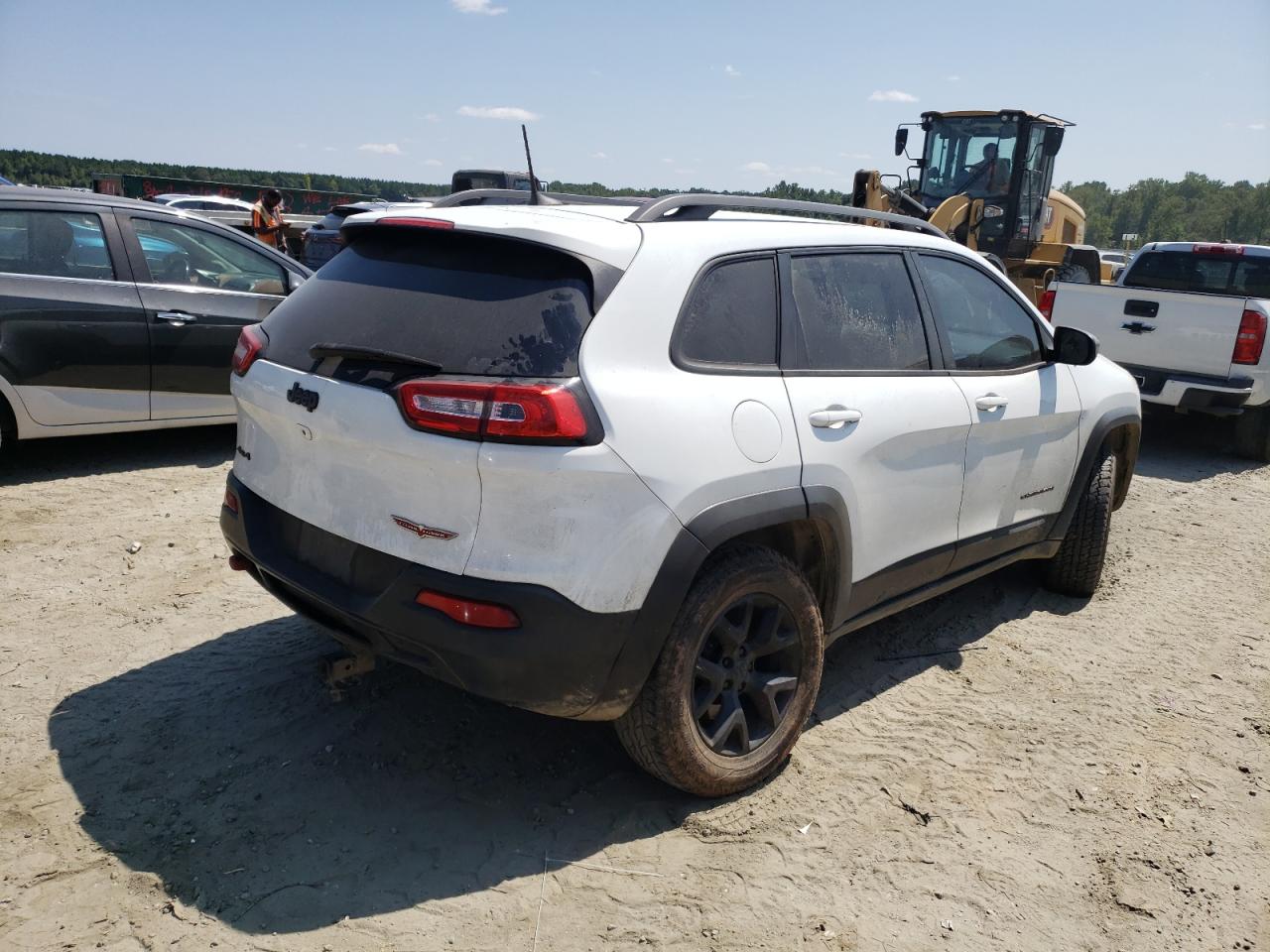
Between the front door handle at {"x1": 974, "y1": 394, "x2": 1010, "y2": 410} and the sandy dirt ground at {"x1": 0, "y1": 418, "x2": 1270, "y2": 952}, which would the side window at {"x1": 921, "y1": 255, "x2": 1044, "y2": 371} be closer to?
the front door handle at {"x1": 974, "y1": 394, "x2": 1010, "y2": 410}

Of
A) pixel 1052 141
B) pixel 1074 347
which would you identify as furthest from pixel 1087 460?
pixel 1052 141

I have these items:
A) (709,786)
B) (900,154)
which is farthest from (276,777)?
(900,154)

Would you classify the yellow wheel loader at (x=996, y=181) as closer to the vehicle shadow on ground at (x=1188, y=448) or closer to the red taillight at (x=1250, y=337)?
the vehicle shadow on ground at (x=1188, y=448)

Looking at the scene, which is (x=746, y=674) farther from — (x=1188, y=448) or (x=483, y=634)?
(x=1188, y=448)

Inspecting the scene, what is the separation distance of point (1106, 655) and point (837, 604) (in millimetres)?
1825

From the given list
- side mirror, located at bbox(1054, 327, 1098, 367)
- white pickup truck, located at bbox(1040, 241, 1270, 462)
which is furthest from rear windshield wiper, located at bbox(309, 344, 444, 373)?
white pickup truck, located at bbox(1040, 241, 1270, 462)

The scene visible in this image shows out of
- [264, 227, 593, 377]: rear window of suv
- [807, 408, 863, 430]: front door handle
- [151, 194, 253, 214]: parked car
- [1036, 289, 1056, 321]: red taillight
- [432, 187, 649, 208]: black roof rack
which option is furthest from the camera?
[151, 194, 253, 214]: parked car

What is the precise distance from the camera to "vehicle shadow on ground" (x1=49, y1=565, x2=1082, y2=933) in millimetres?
2607

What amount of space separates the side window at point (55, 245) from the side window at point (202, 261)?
261 millimetres

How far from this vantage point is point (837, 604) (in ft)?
10.8

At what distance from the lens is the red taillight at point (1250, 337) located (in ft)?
25.4

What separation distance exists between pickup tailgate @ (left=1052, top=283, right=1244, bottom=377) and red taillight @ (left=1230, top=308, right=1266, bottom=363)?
0.15ft

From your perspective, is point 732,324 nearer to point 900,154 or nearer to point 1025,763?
point 1025,763

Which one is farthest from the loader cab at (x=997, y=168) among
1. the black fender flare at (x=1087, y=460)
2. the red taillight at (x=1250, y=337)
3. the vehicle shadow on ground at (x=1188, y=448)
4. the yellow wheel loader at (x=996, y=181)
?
the black fender flare at (x=1087, y=460)
